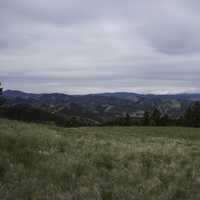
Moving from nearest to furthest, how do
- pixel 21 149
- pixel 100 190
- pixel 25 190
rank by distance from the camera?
pixel 25 190 → pixel 100 190 → pixel 21 149

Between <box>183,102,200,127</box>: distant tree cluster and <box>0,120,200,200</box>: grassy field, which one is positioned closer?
<box>0,120,200,200</box>: grassy field

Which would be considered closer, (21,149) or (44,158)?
(44,158)

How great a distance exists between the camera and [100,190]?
7094 mm

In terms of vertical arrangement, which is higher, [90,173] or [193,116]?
[90,173]

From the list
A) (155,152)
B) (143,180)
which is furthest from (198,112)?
(143,180)

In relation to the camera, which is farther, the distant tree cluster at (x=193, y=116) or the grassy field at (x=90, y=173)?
the distant tree cluster at (x=193, y=116)

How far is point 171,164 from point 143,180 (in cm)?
268

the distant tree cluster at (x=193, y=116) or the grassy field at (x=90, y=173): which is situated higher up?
the grassy field at (x=90, y=173)

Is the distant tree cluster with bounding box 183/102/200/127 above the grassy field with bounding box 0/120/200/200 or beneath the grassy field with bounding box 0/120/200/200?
beneath

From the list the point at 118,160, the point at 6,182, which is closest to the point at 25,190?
the point at 6,182

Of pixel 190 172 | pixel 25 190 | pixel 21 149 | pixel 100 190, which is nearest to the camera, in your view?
pixel 25 190

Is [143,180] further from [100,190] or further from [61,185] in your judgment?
[61,185]

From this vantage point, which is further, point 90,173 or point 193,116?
point 193,116

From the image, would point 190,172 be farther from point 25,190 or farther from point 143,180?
point 25,190
